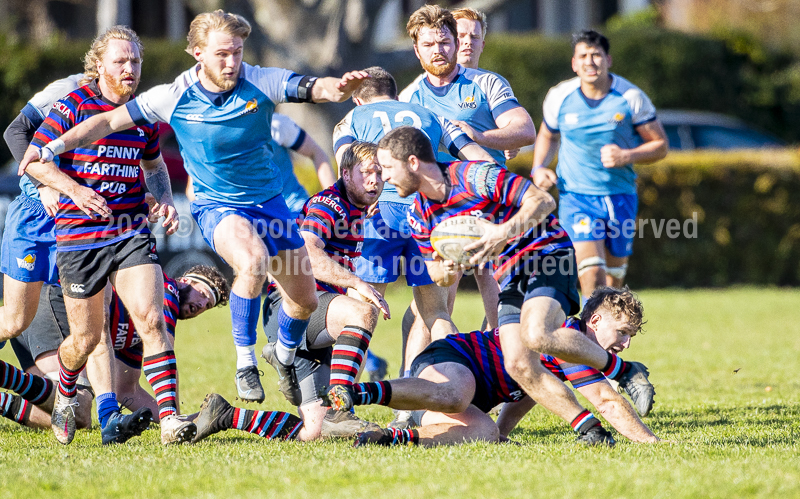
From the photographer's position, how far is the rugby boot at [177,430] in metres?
4.86

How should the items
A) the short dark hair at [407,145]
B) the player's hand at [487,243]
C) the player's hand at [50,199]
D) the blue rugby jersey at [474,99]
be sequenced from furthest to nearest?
1. the blue rugby jersey at [474,99]
2. the player's hand at [50,199]
3. the short dark hair at [407,145]
4. the player's hand at [487,243]

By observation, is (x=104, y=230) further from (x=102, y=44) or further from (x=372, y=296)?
(x=372, y=296)

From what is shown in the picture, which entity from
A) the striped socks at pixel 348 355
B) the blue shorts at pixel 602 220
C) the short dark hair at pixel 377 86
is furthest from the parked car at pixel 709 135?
the striped socks at pixel 348 355

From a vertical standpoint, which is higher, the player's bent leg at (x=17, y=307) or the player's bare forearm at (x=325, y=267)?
the player's bare forearm at (x=325, y=267)

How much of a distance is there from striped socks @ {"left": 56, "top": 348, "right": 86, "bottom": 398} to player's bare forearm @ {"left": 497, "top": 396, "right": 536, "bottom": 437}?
8.05ft

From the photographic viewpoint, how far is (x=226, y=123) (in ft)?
17.7

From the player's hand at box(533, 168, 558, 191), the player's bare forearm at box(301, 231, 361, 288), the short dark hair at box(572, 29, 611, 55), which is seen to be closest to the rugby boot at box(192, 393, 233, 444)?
the player's bare forearm at box(301, 231, 361, 288)

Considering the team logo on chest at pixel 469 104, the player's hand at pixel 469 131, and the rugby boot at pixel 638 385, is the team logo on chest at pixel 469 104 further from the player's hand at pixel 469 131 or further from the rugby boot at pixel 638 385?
the rugby boot at pixel 638 385

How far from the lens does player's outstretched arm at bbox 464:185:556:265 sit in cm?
441

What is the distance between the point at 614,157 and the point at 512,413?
2.99 meters

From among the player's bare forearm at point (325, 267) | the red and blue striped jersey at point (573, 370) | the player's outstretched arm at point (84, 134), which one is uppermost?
the player's outstretched arm at point (84, 134)

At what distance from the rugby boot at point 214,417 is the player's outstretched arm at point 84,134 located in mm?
1545

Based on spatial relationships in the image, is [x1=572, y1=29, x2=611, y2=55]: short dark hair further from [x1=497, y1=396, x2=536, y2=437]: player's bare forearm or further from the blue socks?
the blue socks

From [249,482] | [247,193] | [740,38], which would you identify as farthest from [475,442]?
[740,38]
